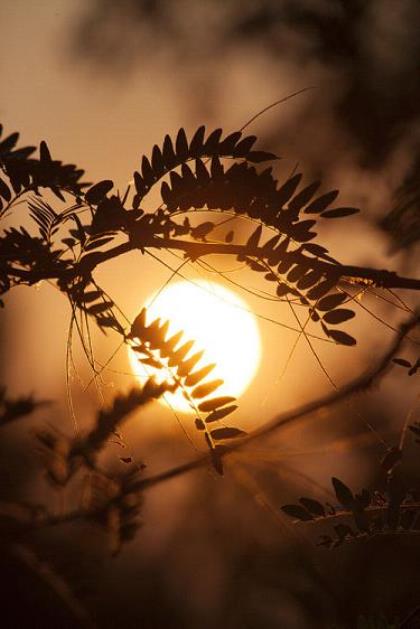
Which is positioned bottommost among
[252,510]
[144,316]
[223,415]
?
[252,510]

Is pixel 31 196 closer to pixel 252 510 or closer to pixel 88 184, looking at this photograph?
pixel 88 184

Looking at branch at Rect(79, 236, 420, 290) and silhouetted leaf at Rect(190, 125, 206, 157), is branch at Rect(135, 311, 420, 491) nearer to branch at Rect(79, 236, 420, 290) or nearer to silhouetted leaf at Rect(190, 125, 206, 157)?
branch at Rect(79, 236, 420, 290)

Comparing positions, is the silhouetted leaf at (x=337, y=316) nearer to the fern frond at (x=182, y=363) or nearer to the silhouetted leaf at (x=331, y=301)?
the silhouetted leaf at (x=331, y=301)

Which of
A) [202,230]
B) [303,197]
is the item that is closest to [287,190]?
[303,197]

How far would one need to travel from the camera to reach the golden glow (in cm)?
99

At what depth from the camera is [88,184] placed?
1.10 m

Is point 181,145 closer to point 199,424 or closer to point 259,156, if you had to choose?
point 259,156

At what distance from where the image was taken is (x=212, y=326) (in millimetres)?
1357

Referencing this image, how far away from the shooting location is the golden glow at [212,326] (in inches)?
39.2

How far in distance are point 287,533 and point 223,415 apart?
3.22ft

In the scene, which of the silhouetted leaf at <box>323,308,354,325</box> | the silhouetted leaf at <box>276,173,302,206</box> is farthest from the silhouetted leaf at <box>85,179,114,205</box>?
the silhouetted leaf at <box>323,308,354,325</box>

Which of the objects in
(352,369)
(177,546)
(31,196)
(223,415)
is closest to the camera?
(223,415)

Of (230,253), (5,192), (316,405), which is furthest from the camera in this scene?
(316,405)

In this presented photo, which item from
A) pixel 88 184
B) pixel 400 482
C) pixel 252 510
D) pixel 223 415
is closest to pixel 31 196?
pixel 88 184
